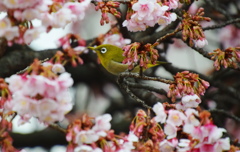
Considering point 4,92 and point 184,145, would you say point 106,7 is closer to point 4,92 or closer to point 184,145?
point 4,92

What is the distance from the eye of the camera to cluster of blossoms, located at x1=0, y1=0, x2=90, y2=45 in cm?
262

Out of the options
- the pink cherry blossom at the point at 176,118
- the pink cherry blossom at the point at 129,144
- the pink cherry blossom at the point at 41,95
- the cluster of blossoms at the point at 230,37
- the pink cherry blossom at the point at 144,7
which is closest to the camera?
the pink cherry blossom at the point at 41,95

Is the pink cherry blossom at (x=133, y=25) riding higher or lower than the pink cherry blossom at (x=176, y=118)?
higher

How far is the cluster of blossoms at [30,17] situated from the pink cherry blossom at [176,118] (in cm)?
83

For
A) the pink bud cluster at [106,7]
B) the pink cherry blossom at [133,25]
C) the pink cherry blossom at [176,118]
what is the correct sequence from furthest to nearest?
the pink cherry blossom at [133,25]
the pink bud cluster at [106,7]
the pink cherry blossom at [176,118]

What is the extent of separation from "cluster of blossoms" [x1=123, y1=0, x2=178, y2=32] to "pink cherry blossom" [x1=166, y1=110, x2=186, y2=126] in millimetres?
823

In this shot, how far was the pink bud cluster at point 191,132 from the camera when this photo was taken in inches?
98.0

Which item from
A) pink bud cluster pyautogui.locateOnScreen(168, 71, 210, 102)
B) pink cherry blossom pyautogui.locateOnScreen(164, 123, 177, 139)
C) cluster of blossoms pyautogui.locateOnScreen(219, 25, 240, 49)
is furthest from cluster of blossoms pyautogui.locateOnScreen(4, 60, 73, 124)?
cluster of blossoms pyautogui.locateOnScreen(219, 25, 240, 49)

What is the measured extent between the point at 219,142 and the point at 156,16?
1.22m

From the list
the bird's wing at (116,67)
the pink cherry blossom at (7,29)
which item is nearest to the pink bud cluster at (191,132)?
the pink cherry blossom at (7,29)

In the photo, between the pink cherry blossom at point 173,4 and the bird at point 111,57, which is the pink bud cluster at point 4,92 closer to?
the pink cherry blossom at point 173,4

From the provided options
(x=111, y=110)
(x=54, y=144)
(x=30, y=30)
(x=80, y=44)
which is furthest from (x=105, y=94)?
(x=30, y=30)

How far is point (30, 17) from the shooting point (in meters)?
2.63

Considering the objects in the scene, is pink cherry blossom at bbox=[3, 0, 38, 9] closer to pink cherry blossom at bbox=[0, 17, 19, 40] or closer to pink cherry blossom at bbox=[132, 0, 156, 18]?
pink cherry blossom at bbox=[0, 17, 19, 40]
